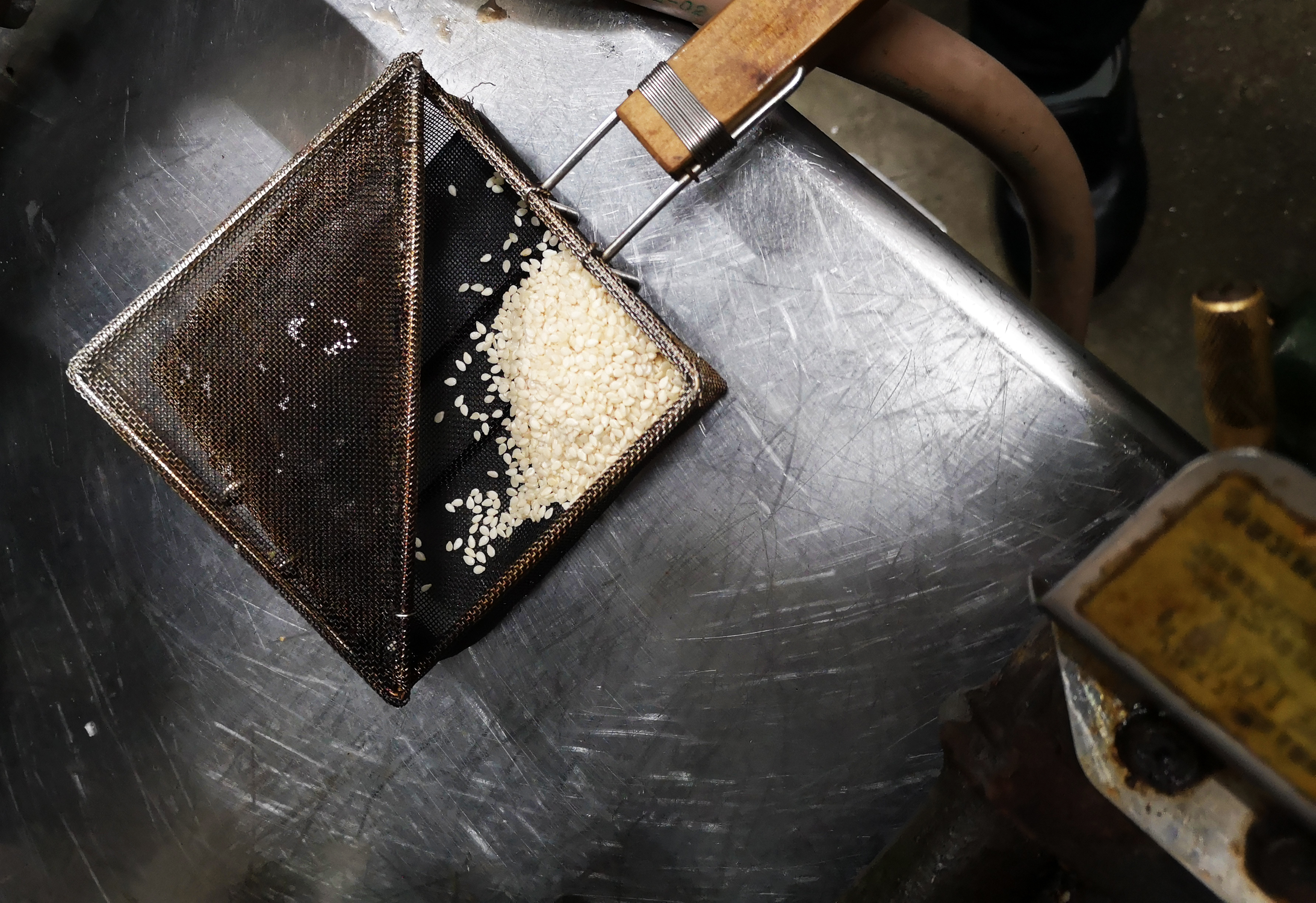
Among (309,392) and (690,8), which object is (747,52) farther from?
(309,392)

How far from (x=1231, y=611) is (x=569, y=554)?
2.66 feet

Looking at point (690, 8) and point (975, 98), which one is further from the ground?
point (690, 8)

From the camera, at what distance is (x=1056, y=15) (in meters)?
1.43

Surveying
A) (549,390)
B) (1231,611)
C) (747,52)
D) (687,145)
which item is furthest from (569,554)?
(1231,611)

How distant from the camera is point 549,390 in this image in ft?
3.78

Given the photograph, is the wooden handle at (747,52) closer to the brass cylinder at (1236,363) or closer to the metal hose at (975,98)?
the metal hose at (975,98)

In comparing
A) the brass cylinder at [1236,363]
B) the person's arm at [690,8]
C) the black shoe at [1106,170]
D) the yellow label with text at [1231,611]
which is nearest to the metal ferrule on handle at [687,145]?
the person's arm at [690,8]

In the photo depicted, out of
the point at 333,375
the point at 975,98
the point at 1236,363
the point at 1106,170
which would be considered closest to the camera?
the point at 1236,363

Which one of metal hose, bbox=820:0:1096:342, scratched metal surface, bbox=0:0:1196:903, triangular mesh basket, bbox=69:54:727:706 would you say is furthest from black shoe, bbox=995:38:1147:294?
triangular mesh basket, bbox=69:54:727:706

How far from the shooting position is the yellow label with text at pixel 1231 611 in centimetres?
68

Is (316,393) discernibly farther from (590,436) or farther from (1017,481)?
(1017,481)

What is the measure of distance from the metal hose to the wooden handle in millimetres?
67

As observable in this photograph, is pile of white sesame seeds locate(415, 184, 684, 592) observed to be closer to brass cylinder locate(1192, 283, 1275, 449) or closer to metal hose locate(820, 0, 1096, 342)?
metal hose locate(820, 0, 1096, 342)

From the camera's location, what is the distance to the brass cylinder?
0.89 m
